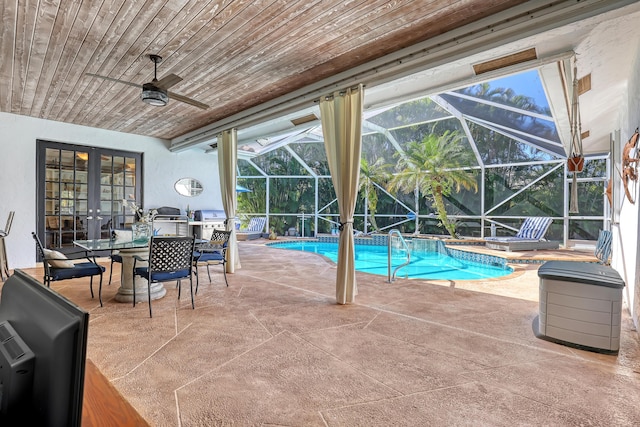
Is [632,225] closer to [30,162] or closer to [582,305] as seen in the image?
[582,305]

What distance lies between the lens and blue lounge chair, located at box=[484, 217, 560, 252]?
26.1 feet

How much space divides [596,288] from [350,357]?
2.02m

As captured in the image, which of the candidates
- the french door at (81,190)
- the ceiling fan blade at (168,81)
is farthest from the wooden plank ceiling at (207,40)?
the french door at (81,190)

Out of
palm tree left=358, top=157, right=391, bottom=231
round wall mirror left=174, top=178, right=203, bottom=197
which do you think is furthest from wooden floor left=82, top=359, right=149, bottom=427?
palm tree left=358, top=157, right=391, bottom=231

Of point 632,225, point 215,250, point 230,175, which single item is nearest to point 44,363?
point 215,250

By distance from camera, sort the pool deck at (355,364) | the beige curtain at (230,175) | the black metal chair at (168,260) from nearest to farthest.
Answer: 1. the pool deck at (355,364)
2. the black metal chair at (168,260)
3. the beige curtain at (230,175)

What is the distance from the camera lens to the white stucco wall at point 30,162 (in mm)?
6117

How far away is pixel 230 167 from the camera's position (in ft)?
20.0

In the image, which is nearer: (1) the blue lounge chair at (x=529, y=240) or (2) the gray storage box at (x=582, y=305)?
(2) the gray storage box at (x=582, y=305)

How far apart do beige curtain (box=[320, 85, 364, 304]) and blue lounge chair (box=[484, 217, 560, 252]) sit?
5.57 m

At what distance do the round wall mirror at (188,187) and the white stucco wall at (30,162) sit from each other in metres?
0.35

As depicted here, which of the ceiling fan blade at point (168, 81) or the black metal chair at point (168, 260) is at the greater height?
the ceiling fan blade at point (168, 81)

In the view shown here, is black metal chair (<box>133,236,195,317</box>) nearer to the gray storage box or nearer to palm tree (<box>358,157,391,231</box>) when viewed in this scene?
the gray storage box

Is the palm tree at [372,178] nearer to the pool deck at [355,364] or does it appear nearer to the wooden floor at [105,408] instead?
the pool deck at [355,364]
